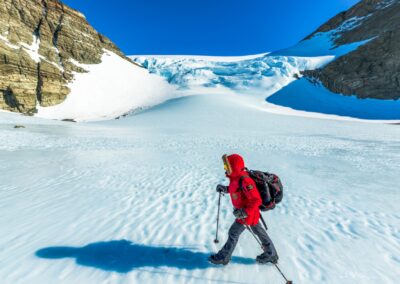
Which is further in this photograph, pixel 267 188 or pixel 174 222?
pixel 174 222

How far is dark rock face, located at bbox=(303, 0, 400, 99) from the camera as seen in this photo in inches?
2677

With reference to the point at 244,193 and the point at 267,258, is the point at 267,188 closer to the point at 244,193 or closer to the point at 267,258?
the point at 244,193

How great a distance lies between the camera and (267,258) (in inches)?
167

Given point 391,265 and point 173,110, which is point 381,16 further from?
point 391,265

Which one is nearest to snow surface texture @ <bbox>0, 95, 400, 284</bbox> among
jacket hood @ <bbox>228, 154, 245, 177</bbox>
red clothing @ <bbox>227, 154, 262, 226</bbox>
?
red clothing @ <bbox>227, 154, 262, 226</bbox>

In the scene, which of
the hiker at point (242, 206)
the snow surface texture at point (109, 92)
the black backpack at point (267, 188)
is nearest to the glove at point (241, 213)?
the hiker at point (242, 206)

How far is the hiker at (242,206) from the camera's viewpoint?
148 inches

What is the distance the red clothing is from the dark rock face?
78.1 metres

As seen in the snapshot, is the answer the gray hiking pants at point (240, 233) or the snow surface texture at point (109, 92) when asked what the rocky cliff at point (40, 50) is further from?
the gray hiking pants at point (240, 233)

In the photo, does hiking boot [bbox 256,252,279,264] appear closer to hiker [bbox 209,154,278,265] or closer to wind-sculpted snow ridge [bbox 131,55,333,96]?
hiker [bbox 209,154,278,265]

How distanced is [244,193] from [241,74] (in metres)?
77.3

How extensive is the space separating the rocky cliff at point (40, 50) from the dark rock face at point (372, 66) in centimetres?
7013

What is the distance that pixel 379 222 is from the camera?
19.8ft

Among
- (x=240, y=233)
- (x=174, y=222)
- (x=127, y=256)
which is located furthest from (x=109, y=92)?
(x=240, y=233)
